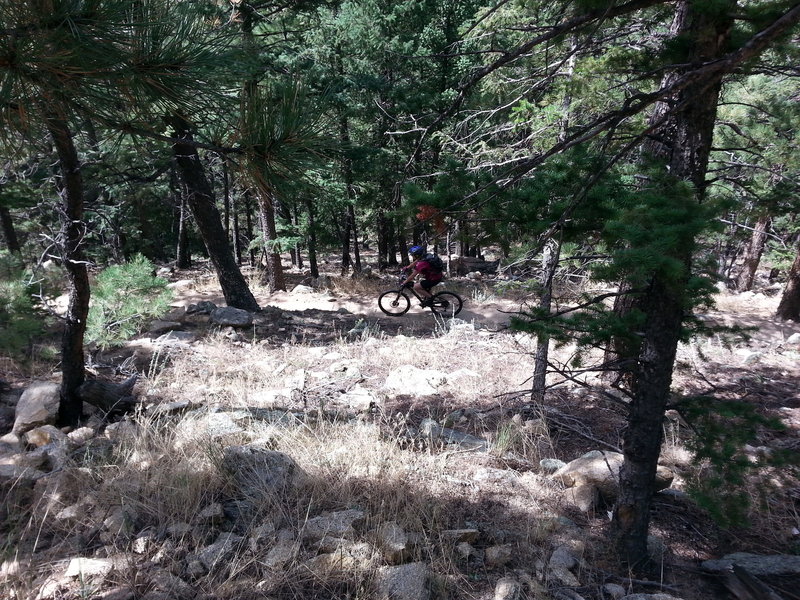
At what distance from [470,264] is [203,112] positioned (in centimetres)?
1872

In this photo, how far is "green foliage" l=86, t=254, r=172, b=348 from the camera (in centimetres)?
651

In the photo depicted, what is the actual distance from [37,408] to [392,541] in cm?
388

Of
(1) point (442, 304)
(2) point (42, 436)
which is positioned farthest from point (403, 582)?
(1) point (442, 304)

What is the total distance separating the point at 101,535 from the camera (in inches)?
110

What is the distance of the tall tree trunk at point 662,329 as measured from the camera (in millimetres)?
2393

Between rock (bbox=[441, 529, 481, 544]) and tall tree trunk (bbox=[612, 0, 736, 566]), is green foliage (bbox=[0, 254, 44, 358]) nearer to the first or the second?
rock (bbox=[441, 529, 481, 544])

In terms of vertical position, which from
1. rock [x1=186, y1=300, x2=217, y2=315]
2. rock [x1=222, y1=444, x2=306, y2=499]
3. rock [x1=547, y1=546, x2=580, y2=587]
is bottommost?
rock [x1=547, y1=546, x2=580, y2=587]

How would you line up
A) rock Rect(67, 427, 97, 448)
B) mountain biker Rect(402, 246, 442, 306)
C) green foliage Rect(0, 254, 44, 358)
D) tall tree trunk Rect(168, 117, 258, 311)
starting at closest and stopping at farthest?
rock Rect(67, 427, 97, 448) → green foliage Rect(0, 254, 44, 358) → tall tree trunk Rect(168, 117, 258, 311) → mountain biker Rect(402, 246, 442, 306)

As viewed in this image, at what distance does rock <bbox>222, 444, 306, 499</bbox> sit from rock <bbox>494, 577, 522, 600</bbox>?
149 cm

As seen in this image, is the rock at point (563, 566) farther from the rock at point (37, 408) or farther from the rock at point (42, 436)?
the rock at point (37, 408)

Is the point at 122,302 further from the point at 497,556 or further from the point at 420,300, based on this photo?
the point at 497,556

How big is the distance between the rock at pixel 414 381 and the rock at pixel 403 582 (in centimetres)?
362

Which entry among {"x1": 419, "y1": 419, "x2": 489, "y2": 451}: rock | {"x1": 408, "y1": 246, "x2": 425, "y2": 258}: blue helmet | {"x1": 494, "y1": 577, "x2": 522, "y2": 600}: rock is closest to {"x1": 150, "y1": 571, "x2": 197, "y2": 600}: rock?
{"x1": 494, "y1": 577, "x2": 522, "y2": 600}: rock

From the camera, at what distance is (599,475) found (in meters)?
3.44
